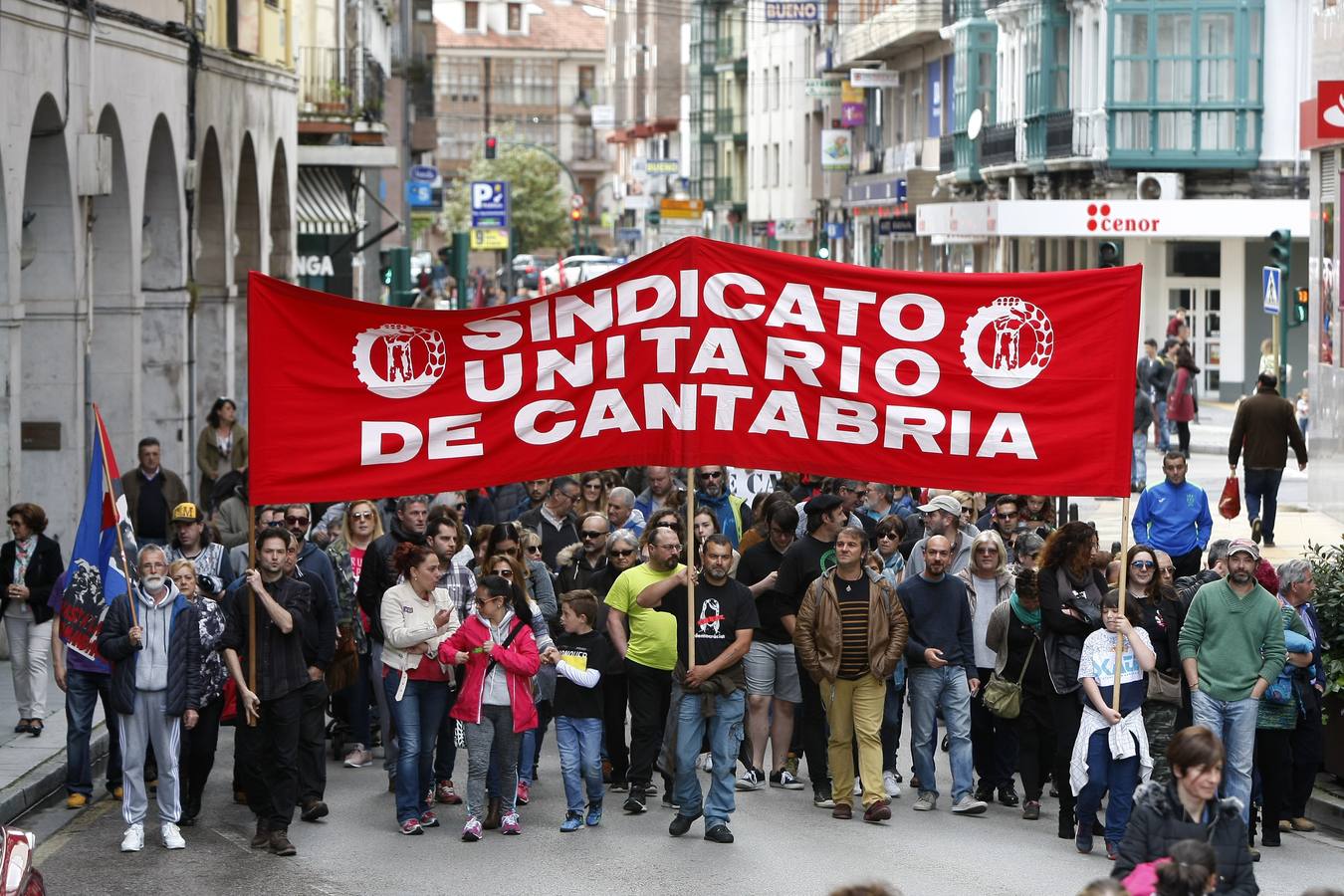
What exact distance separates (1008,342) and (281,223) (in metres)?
22.9

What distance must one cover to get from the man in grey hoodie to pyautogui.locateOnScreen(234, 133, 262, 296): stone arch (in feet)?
61.7

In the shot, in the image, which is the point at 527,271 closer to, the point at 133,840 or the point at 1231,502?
the point at 1231,502

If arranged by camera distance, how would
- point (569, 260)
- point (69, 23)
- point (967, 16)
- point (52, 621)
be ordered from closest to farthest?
point (52, 621) < point (69, 23) < point (967, 16) < point (569, 260)

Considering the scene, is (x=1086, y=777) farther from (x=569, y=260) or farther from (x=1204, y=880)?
(x=569, y=260)

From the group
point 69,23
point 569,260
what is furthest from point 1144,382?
point 569,260

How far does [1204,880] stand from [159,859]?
6438 mm

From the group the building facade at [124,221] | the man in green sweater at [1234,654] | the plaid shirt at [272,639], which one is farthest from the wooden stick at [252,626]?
the building facade at [124,221]

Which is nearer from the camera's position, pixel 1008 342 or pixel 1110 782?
pixel 1110 782

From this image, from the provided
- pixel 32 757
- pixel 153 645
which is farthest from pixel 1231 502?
pixel 153 645

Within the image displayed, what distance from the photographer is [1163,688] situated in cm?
1224

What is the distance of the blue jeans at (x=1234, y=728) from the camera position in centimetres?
1210

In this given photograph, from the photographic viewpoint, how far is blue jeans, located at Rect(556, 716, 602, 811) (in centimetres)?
1262

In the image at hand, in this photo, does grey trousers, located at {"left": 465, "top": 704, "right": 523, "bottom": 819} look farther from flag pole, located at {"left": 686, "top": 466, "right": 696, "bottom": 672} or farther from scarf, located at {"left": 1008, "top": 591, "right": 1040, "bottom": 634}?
scarf, located at {"left": 1008, "top": 591, "right": 1040, "bottom": 634}

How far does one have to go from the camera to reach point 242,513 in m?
17.0
